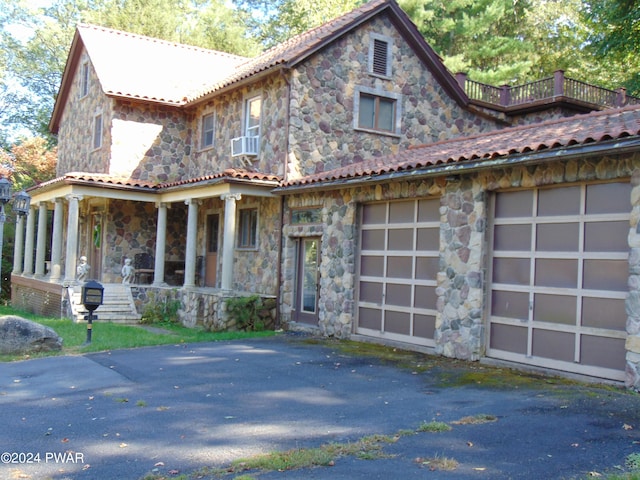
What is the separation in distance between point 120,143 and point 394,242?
38.1 feet

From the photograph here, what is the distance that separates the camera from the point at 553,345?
9.91m

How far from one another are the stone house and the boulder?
4460mm

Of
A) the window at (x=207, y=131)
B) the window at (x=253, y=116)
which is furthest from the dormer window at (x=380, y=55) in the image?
the window at (x=207, y=131)

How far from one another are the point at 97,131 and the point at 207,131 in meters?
4.38

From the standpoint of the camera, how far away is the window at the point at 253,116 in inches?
722

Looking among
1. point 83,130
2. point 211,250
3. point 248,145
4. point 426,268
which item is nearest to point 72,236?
point 211,250

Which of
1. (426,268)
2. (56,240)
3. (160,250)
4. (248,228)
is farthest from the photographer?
(56,240)

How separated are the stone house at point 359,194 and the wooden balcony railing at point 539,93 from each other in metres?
0.08

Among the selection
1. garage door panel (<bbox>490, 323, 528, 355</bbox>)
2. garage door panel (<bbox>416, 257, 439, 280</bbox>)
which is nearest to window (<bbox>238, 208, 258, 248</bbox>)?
garage door panel (<bbox>416, 257, 439, 280</bbox>)

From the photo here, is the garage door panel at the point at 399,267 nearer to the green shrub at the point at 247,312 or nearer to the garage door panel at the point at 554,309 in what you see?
the garage door panel at the point at 554,309

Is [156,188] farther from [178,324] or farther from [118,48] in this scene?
[118,48]

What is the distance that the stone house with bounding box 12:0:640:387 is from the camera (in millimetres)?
9617

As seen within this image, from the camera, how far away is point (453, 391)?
8.74 metres

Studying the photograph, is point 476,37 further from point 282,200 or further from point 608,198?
point 608,198
